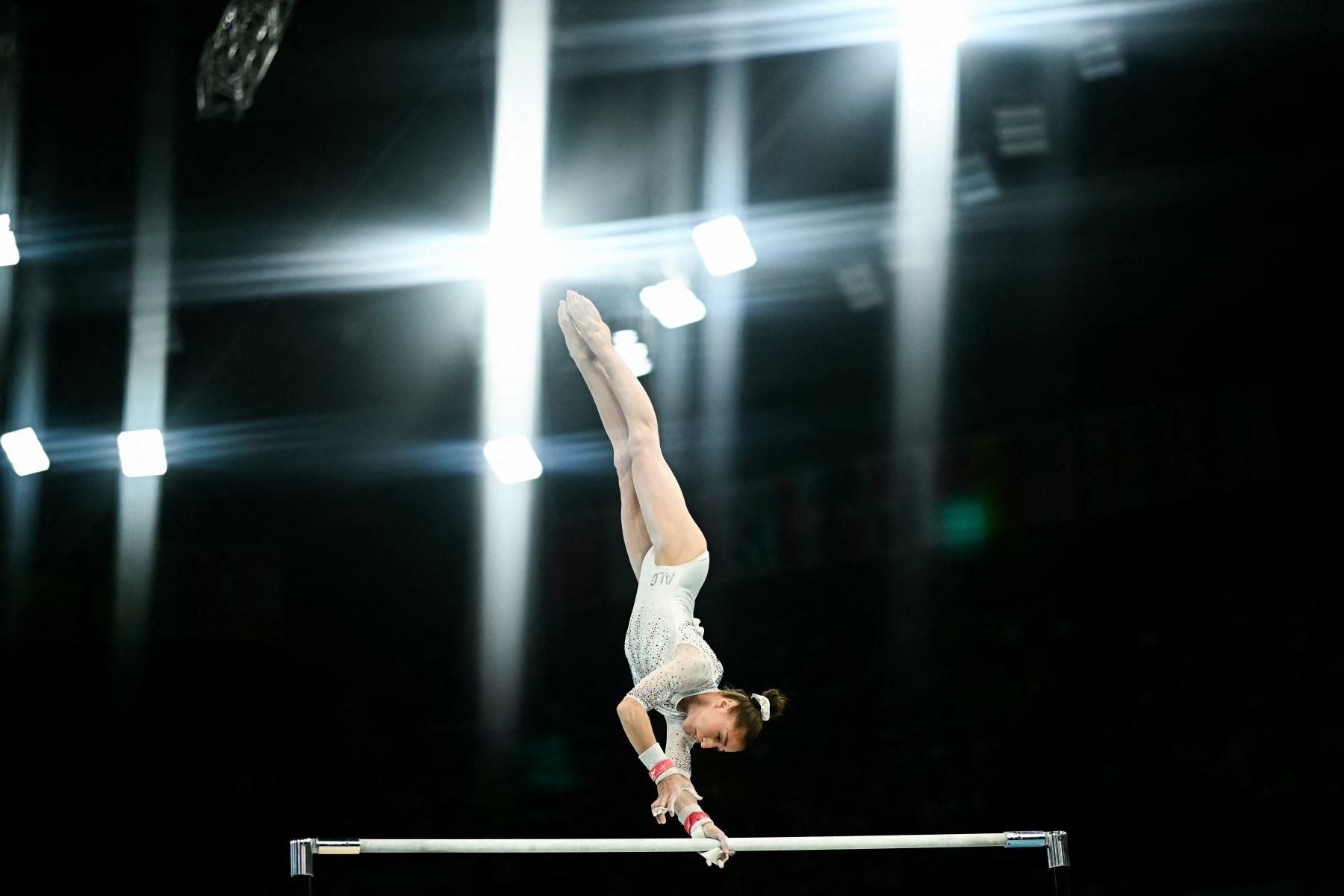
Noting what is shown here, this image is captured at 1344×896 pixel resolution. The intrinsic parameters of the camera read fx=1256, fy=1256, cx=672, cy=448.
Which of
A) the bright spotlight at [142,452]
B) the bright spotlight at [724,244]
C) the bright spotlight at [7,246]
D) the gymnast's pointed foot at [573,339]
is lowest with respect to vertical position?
the gymnast's pointed foot at [573,339]

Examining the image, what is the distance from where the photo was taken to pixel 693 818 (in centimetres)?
392

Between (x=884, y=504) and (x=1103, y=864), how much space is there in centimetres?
243

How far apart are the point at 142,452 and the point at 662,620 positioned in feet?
13.5

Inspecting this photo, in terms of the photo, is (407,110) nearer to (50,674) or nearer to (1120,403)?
(50,674)

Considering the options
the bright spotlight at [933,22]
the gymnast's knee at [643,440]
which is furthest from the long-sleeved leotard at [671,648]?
the bright spotlight at [933,22]

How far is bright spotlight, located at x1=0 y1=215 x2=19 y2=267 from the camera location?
643cm

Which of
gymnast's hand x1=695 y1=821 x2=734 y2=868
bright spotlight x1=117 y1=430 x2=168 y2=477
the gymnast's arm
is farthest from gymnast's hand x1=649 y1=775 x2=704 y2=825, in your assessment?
bright spotlight x1=117 y1=430 x2=168 y2=477

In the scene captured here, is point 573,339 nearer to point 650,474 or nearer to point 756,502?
point 650,474

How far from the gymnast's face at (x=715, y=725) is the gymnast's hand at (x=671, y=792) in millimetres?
165

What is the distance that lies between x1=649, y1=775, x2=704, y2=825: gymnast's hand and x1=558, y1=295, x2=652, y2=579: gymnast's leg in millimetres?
942

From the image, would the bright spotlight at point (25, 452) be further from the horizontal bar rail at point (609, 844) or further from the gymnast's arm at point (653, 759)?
the gymnast's arm at point (653, 759)

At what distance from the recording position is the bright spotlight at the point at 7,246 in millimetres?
6434

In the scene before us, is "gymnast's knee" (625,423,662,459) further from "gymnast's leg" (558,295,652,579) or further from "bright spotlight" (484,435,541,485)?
"bright spotlight" (484,435,541,485)

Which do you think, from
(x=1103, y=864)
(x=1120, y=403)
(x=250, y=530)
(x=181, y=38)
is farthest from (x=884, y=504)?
(x=181, y=38)
